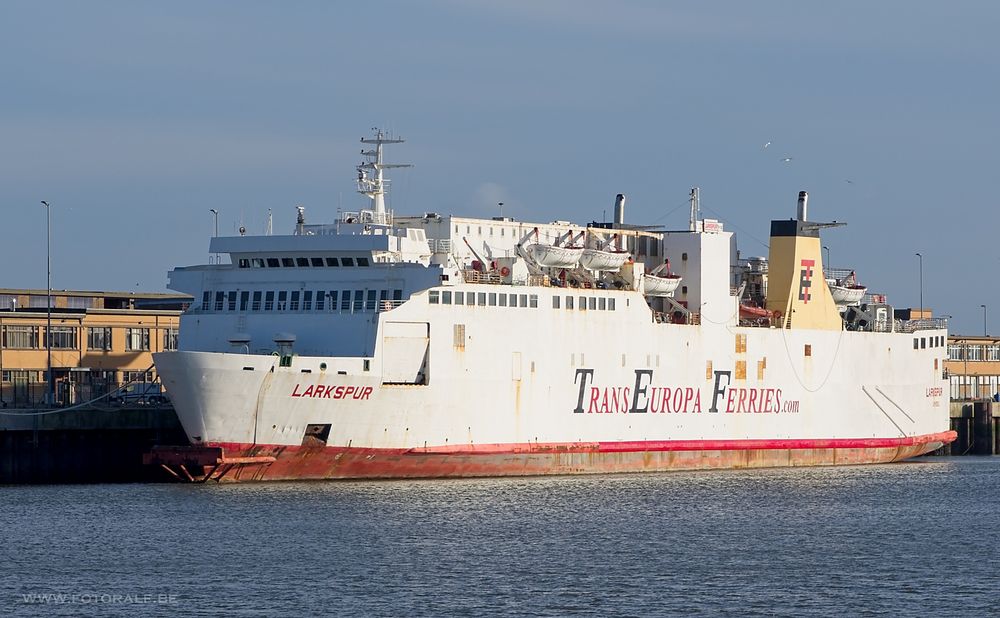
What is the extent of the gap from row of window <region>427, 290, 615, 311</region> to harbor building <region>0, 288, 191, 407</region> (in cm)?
1504

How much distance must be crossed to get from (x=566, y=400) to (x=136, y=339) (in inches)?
770

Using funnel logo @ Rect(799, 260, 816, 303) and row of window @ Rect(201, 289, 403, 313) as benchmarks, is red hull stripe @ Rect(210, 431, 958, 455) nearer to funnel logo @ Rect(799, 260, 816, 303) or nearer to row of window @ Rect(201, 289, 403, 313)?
row of window @ Rect(201, 289, 403, 313)

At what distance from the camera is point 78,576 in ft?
109

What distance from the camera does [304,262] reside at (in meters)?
52.4

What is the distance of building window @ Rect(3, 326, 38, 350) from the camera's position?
6131cm

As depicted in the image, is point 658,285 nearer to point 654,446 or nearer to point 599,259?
point 599,259

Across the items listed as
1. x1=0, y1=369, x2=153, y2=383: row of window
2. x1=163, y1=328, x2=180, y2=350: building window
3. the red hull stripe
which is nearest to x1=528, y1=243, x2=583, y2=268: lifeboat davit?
the red hull stripe

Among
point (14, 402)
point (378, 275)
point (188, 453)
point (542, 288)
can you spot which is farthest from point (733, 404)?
point (14, 402)

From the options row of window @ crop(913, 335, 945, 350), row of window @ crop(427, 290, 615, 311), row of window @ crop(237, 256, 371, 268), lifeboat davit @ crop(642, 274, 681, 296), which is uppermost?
row of window @ crop(237, 256, 371, 268)

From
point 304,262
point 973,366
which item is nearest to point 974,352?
point 973,366

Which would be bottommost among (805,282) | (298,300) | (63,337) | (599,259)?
(63,337)

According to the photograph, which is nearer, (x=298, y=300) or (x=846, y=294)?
(x=298, y=300)

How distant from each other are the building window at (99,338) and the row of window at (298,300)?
1166 centimetres

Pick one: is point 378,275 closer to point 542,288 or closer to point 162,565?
point 542,288
